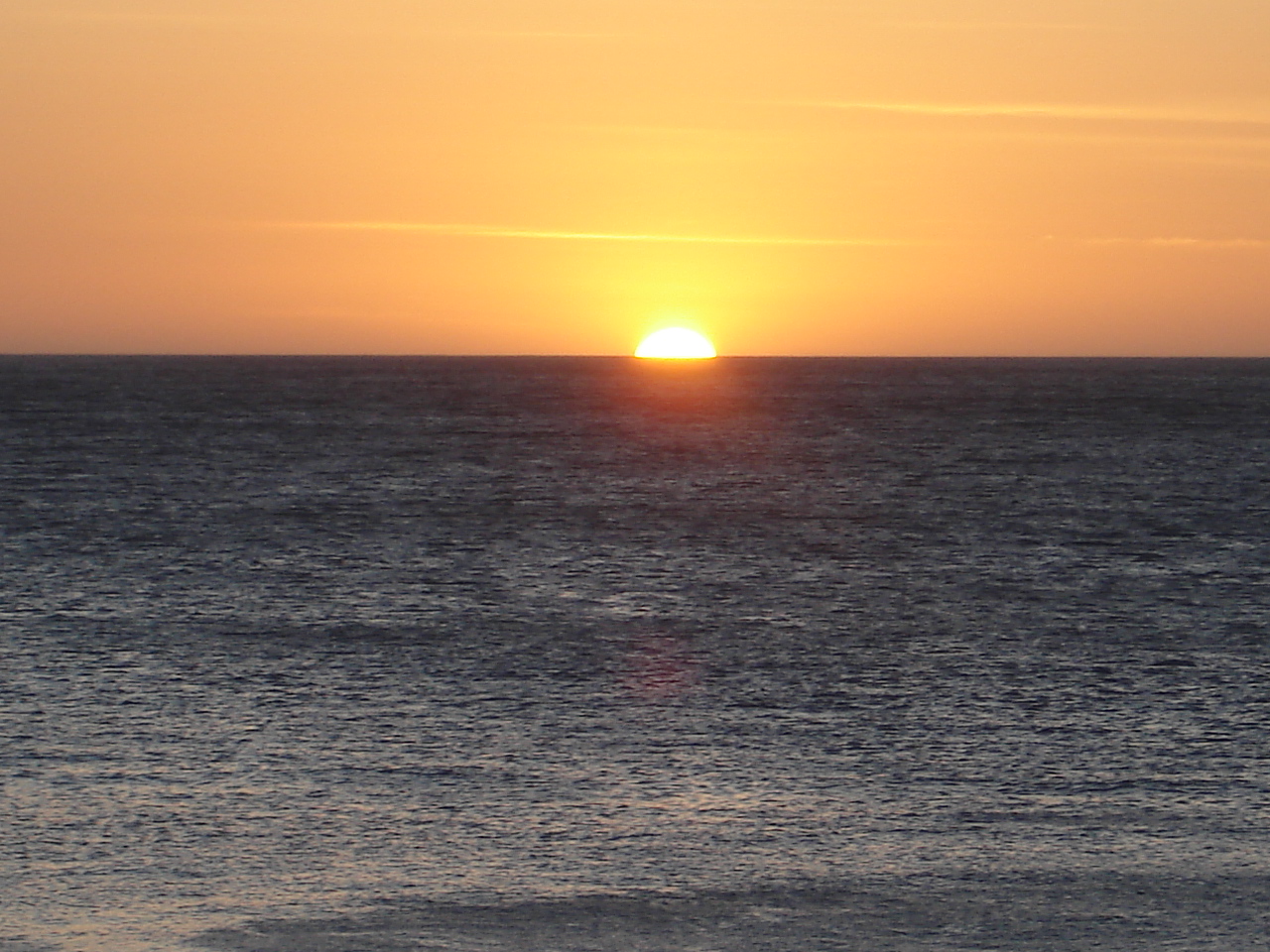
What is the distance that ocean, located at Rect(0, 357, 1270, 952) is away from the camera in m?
17.5

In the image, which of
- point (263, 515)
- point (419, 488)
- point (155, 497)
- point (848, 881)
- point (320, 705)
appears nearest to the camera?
point (848, 881)

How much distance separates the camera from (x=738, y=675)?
103ft

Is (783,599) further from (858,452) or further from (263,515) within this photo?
(858,452)

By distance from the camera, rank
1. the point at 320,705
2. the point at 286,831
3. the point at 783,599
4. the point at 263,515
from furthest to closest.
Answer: the point at 263,515
the point at 783,599
the point at 320,705
the point at 286,831

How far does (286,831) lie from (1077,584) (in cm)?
3013

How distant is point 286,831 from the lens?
20219 millimetres

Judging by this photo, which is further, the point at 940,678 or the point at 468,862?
the point at 940,678

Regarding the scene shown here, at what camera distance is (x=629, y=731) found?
85.7 ft

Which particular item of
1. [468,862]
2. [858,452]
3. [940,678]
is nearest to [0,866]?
[468,862]

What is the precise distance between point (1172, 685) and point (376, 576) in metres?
23.0

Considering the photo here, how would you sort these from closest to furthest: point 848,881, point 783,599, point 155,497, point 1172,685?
point 848,881 < point 1172,685 < point 783,599 < point 155,497

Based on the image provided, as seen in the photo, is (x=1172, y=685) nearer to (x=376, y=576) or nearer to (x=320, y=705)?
(x=320, y=705)

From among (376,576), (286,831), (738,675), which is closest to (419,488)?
(376,576)

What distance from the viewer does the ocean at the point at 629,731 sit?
17.5 meters
